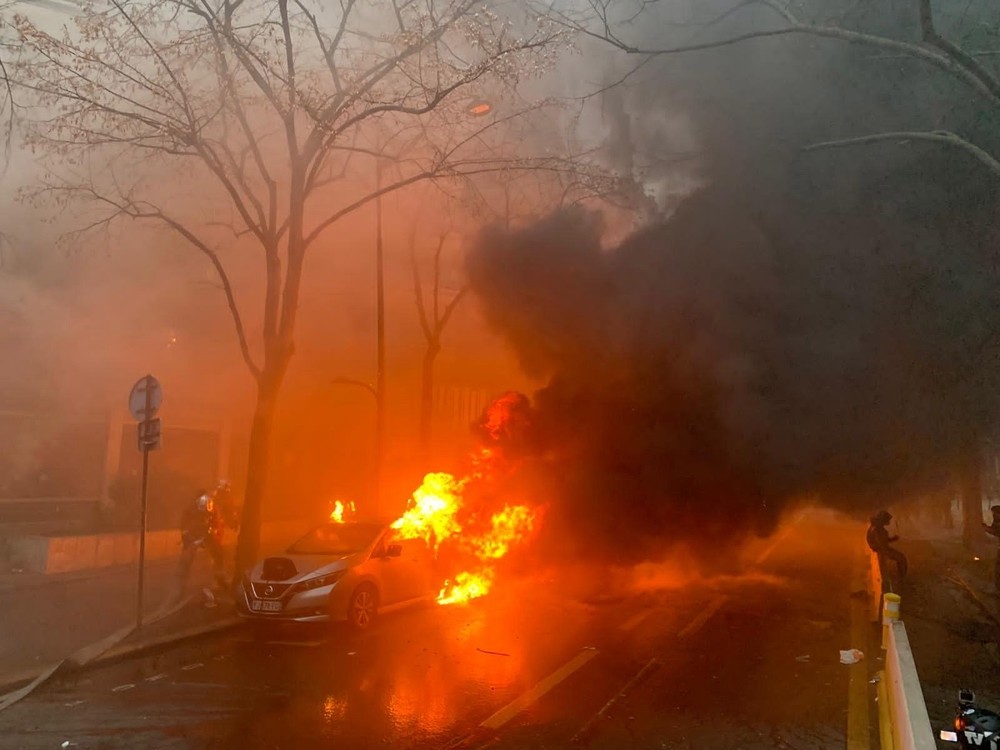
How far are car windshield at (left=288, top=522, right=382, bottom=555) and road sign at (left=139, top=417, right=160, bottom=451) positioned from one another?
194 cm

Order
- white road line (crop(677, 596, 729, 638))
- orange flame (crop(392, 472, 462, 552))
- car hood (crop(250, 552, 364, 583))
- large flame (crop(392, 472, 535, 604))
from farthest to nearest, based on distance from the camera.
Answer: large flame (crop(392, 472, 535, 604))
orange flame (crop(392, 472, 462, 552))
white road line (crop(677, 596, 729, 638))
car hood (crop(250, 552, 364, 583))

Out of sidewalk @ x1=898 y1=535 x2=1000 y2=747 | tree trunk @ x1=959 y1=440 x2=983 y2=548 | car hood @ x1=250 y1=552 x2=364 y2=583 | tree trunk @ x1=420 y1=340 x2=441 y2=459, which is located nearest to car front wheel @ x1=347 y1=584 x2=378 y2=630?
car hood @ x1=250 y1=552 x2=364 y2=583

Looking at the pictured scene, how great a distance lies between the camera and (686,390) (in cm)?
1098

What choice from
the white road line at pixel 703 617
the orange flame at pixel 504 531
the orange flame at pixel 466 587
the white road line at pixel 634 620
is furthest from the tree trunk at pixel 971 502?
the orange flame at pixel 466 587

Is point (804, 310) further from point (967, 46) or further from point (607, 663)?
point (607, 663)

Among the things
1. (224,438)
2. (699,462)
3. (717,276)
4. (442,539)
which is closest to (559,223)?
(717,276)

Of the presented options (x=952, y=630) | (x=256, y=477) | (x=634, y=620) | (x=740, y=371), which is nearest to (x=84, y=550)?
(x=256, y=477)

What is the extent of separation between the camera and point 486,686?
5789 mm

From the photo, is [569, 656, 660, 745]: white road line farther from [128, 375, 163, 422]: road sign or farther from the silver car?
[128, 375, 163, 422]: road sign

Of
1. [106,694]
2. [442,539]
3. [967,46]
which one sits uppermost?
[967,46]

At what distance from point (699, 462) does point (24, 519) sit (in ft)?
39.2

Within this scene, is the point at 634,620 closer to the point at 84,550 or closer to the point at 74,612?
the point at 74,612

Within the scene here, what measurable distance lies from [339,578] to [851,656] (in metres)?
5.07

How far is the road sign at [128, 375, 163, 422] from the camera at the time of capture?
8.05 metres
